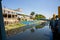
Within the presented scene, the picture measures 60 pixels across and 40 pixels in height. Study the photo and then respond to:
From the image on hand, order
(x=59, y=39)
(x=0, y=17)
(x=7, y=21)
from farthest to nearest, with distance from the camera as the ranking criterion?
(x=7, y=21)
(x=59, y=39)
(x=0, y=17)

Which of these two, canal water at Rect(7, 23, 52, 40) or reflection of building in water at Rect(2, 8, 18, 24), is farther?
reflection of building in water at Rect(2, 8, 18, 24)

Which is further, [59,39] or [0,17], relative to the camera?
[59,39]

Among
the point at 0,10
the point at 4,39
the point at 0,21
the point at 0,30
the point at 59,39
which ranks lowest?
the point at 59,39

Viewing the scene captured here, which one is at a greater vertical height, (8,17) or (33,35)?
(8,17)

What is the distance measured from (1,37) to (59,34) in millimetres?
7255

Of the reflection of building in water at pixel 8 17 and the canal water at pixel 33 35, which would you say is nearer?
the canal water at pixel 33 35

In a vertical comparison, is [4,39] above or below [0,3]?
below

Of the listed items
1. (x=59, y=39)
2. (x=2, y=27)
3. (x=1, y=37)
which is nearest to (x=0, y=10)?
(x=2, y=27)

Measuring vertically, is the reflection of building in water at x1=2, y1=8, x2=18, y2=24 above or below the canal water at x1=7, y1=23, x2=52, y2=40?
above

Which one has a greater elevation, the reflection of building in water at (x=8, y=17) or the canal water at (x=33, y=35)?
the reflection of building in water at (x=8, y=17)

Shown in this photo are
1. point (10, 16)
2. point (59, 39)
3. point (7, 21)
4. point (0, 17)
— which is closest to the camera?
point (0, 17)

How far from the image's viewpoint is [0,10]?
1575mm

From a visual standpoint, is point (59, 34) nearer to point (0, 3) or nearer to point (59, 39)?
point (59, 39)

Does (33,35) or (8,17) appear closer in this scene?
(33,35)
